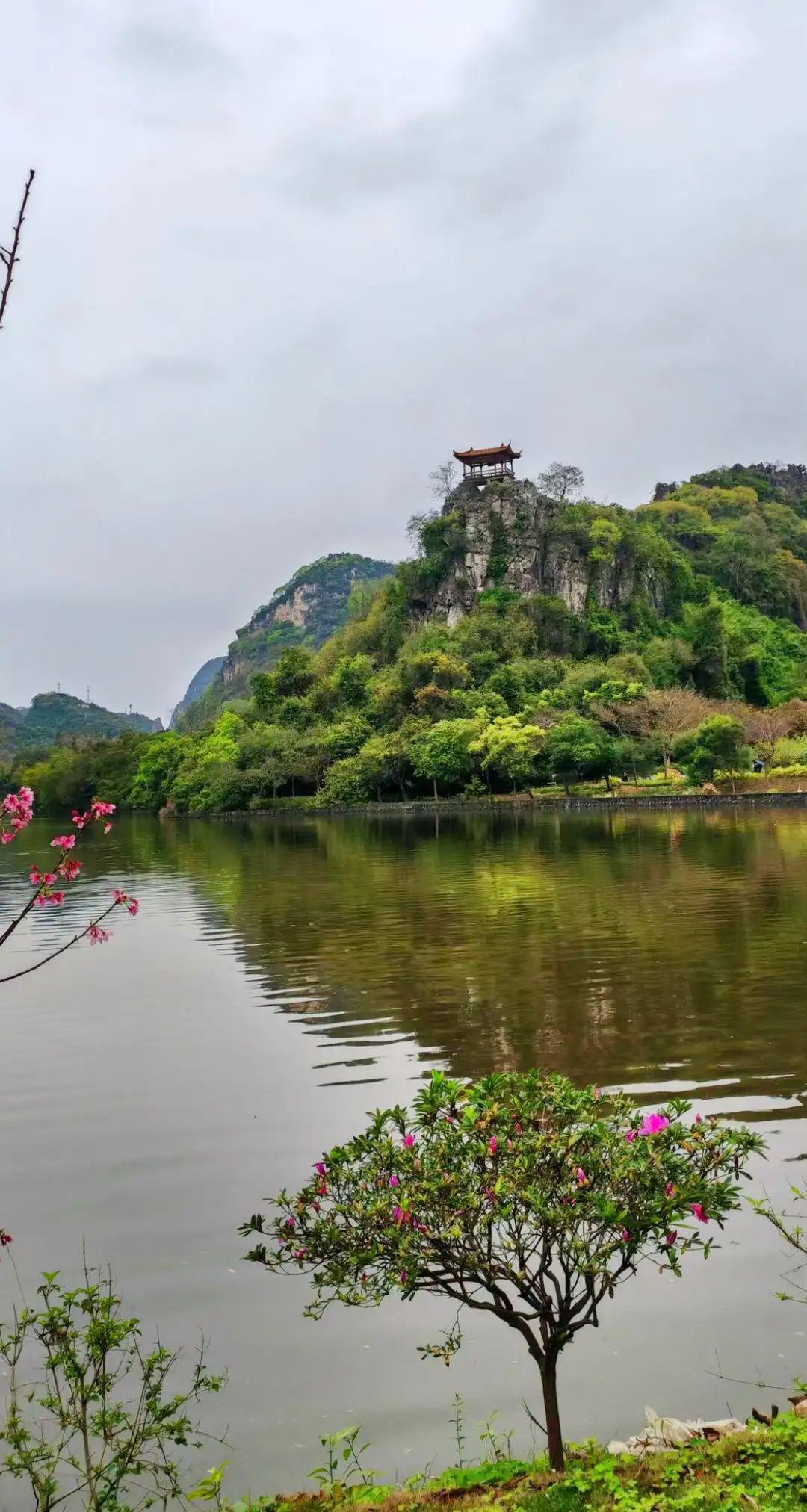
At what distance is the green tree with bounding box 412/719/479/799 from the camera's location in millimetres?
59625

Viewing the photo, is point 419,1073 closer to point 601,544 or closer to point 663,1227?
point 663,1227

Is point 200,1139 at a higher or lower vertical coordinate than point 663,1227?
lower

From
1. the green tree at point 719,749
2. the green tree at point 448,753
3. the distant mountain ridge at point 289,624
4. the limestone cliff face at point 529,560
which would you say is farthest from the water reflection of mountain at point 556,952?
the distant mountain ridge at point 289,624

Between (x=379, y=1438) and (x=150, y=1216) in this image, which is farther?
(x=150, y=1216)

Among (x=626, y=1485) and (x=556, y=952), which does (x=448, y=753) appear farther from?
(x=626, y=1485)

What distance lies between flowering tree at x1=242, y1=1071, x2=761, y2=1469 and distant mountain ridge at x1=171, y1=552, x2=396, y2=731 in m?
151

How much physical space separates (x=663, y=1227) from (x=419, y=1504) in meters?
1.31

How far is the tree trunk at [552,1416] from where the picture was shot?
3.92m

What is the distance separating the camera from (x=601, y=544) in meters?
78.8

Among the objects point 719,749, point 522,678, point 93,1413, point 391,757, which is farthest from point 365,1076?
point 522,678

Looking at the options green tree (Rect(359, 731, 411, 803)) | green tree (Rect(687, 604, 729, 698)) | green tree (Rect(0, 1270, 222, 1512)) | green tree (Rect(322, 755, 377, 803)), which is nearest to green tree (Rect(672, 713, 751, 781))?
green tree (Rect(359, 731, 411, 803))

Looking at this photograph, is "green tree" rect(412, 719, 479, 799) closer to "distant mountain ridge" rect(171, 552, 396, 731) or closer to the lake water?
the lake water

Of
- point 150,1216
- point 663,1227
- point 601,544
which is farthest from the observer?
point 601,544

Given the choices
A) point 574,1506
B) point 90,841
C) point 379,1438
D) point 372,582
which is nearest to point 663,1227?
point 574,1506
